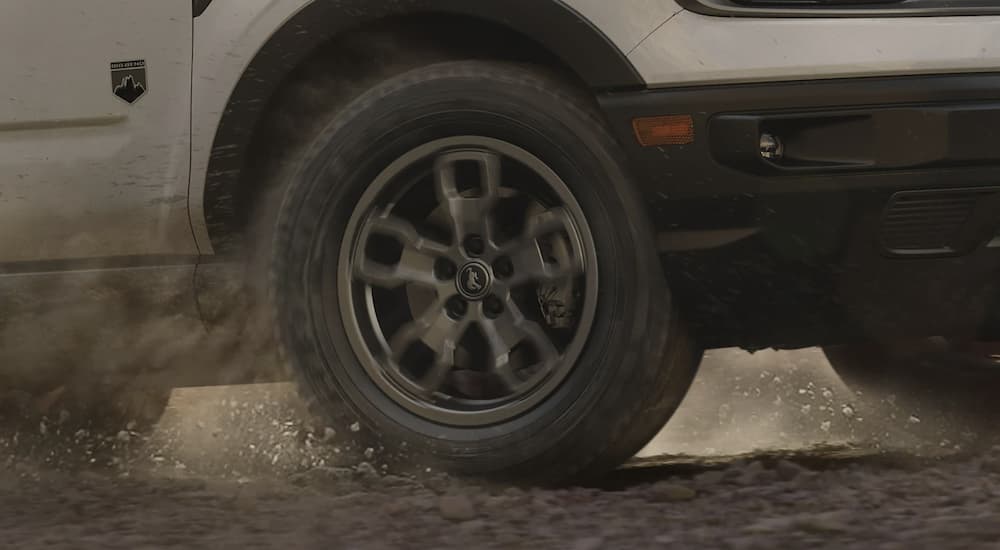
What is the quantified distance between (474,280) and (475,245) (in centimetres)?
8

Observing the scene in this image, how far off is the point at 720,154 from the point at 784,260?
0.92 ft

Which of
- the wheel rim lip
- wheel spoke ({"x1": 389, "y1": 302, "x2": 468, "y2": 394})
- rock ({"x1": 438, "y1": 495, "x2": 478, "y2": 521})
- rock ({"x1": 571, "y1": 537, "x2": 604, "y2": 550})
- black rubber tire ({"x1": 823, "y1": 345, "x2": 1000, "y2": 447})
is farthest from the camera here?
black rubber tire ({"x1": 823, "y1": 345, "x2": 1000, "y2": 447})

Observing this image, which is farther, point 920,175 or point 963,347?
point 963,347

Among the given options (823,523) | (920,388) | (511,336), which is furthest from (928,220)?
(920,388)

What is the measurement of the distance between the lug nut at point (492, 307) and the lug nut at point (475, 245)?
4.4 inches

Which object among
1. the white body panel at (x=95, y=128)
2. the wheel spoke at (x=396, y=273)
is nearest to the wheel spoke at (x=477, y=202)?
the wheel spoke at (x=396, y=273)

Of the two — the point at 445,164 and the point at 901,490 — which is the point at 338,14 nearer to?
the point at 445,164

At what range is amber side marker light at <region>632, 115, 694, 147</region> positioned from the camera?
3141mm

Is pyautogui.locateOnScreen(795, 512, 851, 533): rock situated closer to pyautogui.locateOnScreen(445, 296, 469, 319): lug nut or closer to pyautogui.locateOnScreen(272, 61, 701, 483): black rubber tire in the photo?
pyautogui.locateOnScreen(272, 61, 701, 483): black rubber tire

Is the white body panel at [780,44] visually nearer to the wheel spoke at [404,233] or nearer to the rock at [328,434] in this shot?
the wheel spoke at [404,233]

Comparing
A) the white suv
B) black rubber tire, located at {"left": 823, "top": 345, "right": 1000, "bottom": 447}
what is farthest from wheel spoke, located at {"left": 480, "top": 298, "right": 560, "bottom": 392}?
black rubber tire, located at {"left": 823, "top": 345, "right": 1000, "bottom": 447}

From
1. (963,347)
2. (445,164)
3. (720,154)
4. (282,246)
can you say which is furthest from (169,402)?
(963,347)

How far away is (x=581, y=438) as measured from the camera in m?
3.26

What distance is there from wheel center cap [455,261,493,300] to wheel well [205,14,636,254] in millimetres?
499
